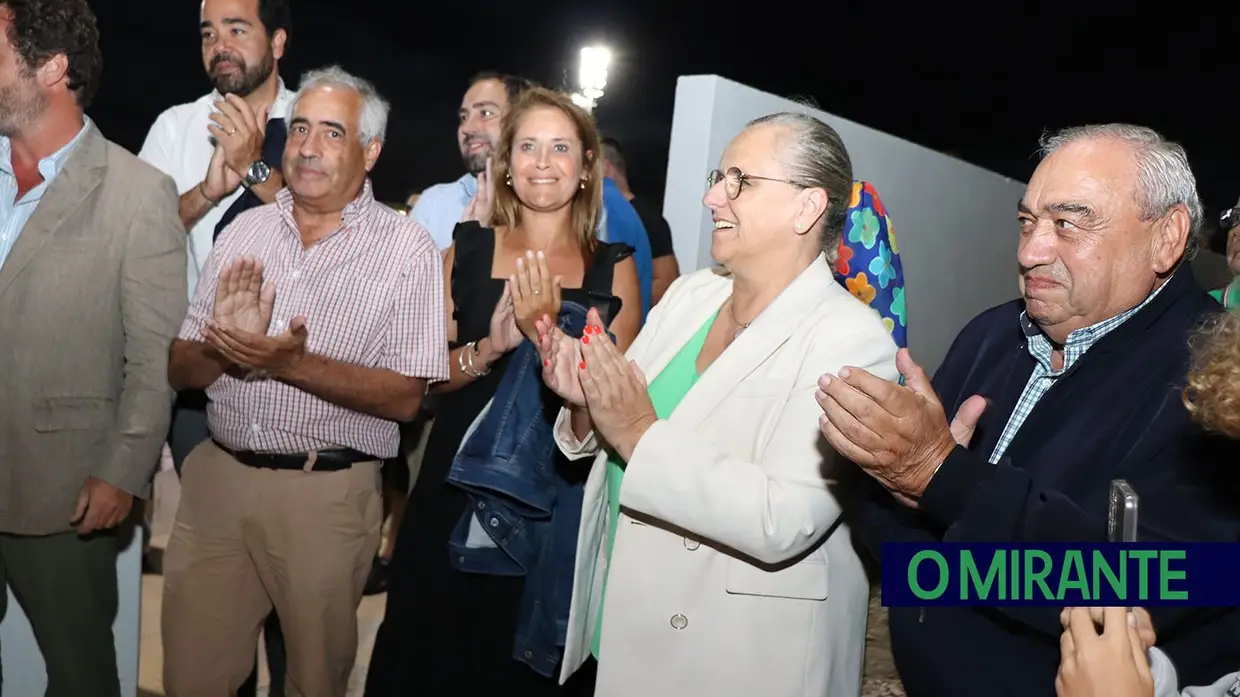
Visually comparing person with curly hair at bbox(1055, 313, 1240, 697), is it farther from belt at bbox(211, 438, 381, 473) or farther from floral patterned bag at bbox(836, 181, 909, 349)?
belt at bbox(211, 438, 381, 473)

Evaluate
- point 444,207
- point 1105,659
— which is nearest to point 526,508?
Answer: point 1105,659

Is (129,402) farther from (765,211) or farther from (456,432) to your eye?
(765,211)

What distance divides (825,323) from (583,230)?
1.05 meters

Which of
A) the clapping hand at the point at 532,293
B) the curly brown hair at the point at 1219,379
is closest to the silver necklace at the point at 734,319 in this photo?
the clapping hand at the point at 532,293

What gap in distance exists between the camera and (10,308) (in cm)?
240

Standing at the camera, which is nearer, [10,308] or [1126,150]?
[1126,150]

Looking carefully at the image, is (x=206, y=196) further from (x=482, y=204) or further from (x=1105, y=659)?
(x=1105, y=659)

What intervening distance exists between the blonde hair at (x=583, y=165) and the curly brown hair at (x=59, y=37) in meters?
1.03

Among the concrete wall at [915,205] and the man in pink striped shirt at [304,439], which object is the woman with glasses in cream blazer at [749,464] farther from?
the concrete wall at [915,205]

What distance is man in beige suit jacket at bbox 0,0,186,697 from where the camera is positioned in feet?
7.96

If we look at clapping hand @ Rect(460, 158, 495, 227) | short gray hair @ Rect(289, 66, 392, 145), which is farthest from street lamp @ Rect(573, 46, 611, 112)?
short gray hair @ Rect(289, 66, 392, 145)

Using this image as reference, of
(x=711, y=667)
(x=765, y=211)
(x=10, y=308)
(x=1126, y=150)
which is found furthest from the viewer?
(x=10, y=308)

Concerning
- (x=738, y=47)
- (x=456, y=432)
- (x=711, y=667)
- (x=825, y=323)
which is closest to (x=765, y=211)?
(x=825, y=323)

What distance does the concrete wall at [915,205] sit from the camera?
3.65 metres
